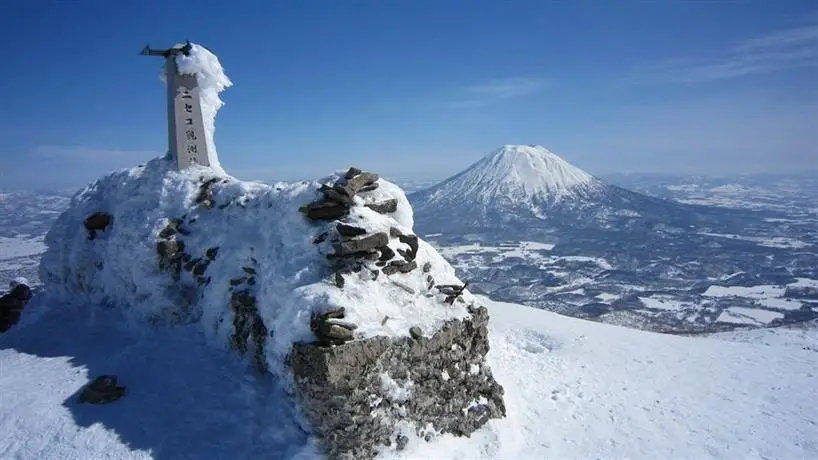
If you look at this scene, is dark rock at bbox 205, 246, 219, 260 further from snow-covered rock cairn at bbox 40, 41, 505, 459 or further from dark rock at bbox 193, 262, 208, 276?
dark rock at bbox 193, 262, 208, 276

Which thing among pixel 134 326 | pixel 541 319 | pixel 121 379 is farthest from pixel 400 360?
pixel 541 319

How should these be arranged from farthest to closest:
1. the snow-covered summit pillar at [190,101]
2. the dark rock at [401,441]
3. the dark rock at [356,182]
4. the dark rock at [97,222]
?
the snow-covered summit pillar at [190,101]
the dark rock at [97,222]
the dark rock at [356,182]
the dark rock at [401,441]

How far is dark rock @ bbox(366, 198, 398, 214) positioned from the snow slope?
629 centimetres

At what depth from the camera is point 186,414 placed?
483 inches

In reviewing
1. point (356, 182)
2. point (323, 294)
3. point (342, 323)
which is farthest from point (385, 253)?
point (342, 323)

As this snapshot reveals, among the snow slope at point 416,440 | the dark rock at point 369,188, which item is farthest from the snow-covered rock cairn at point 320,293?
the snow slope at point 416,440

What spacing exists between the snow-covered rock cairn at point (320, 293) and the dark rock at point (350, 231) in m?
0.04

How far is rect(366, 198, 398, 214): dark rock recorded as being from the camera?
1445 cm

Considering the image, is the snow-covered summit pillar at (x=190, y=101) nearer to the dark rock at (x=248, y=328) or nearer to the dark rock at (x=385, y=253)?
the dark rock at (x=248, y=328)

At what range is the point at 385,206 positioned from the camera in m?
14.6

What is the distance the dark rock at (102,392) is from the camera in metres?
12.8

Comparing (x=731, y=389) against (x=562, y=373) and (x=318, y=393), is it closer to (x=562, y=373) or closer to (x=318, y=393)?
(x=562, y=373)

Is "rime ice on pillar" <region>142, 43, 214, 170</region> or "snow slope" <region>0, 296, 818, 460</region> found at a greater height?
"rime ice on pillar" <region>142, 43, 214, 170</region>

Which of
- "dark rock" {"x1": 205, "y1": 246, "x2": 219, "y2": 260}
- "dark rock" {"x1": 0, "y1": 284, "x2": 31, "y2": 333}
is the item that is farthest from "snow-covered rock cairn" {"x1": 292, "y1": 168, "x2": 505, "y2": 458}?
"dark rock" {"x1": 0, "y1": 284, "x2": 31, "y2": 333}
